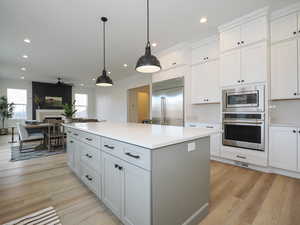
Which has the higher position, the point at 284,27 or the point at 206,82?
the point at 284,27

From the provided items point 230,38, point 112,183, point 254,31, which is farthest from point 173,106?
point 112,183

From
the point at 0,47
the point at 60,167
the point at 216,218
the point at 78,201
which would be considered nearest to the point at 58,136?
the point at 60,167

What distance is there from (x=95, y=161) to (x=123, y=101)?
625 centimetres

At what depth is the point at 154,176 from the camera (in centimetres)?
105

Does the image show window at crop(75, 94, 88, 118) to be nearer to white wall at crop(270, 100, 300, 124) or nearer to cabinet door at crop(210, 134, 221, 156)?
cabinet door at crop(210, 134, 221, 156)

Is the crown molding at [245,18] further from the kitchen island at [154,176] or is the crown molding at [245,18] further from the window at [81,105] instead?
the window at [81,105]

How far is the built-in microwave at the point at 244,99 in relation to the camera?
8.35 feet

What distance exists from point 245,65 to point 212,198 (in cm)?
245

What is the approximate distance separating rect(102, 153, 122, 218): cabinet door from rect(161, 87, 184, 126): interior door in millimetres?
2596

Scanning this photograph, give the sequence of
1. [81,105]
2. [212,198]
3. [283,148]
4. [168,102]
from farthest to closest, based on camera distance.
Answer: [81,105] → [168,102] → [283,148] → [212,198]

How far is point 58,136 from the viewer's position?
4.42 meters

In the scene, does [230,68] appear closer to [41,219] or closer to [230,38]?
[230,38]

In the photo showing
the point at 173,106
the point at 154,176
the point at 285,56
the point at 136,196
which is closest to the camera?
the point at 154,176

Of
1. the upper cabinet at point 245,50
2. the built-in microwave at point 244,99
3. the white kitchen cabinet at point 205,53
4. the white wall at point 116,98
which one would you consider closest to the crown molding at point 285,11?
the upper cabinet at point 245,50
